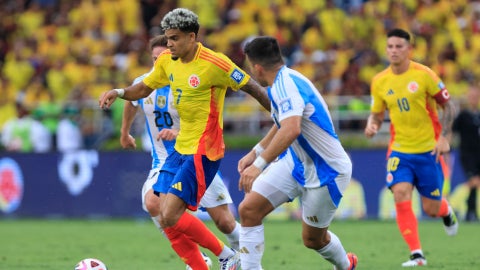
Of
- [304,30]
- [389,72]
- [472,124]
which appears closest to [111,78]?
[304,30]

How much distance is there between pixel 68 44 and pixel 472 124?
36.5 feet

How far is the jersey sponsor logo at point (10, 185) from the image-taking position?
19547 millimetres

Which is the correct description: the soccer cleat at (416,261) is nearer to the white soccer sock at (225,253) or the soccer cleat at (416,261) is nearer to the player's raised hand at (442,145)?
the player's raised hand at (442,145)

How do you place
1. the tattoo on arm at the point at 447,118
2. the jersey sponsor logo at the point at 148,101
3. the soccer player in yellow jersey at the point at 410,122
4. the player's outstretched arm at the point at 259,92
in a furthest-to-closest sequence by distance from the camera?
the soccer player in yellow jersey at the point at 410,122, the tattoo on arm at the point at 447,118, the jersey sponsor logo at the point at 148,101, the player's outstretched arm at the point at 259,92

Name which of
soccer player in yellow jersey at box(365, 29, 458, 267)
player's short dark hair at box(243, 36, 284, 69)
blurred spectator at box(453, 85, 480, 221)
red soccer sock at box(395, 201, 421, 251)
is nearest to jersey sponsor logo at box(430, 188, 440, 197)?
soccer player in yellow jersey at box(365, 29, 458, 267)

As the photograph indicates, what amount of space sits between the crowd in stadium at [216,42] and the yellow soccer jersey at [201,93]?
12.1 meters

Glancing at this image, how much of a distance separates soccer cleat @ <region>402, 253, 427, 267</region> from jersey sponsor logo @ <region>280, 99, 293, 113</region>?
3.64 metres

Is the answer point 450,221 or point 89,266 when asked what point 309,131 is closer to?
point 89,266

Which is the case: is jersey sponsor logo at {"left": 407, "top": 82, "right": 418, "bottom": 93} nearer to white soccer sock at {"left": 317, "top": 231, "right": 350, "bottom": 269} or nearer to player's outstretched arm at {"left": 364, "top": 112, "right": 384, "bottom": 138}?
player's outstretched arm at {"left": 364, "top": 112, "right": 384, "bottom": 138}

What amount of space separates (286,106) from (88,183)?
11.9 m

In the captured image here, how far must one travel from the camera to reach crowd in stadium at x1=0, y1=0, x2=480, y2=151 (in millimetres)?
22375

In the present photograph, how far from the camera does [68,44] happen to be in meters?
25.2

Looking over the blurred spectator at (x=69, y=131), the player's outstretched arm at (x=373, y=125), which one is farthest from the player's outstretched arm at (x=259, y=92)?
the blurred spectator at (x=69, y=131)

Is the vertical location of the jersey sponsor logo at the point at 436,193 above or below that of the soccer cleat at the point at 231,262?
below
